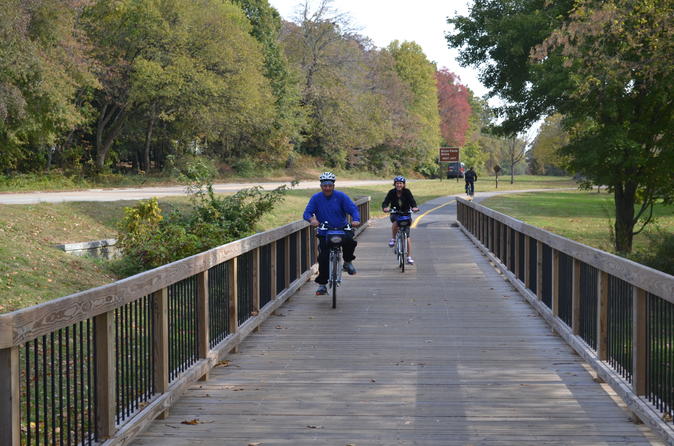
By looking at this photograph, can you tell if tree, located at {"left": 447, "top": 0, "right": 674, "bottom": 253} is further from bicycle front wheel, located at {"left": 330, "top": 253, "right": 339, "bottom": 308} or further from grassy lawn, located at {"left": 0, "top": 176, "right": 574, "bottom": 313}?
grassy lawn, located at {"left": 0, "top": 176, "right": 574, "bottom": 313}

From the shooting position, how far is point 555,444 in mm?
5891

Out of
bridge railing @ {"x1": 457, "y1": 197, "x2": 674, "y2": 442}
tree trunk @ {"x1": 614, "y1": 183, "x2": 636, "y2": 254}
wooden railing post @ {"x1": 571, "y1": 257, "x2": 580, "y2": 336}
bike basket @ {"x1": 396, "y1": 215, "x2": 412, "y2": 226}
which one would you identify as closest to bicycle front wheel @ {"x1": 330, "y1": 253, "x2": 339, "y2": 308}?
bridge railing @ {"x1": 457, "y1": 197, "x2": 674, "y2": 442}

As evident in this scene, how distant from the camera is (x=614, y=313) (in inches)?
305

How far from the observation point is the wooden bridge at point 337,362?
547 cm

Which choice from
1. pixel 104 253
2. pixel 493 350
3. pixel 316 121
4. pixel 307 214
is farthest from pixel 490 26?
pixel 316 121

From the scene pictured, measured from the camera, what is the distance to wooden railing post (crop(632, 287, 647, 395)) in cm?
656

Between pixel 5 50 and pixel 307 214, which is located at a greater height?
pixel 5 50

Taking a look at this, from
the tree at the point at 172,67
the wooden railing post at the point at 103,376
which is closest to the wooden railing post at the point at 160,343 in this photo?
the wooden railing post at the point at 103,376

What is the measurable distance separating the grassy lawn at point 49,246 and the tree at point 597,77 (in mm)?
10263

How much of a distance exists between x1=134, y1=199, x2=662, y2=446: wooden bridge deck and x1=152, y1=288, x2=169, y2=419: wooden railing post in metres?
0.27

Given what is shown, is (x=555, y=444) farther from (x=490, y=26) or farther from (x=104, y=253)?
(x=490, y=26)

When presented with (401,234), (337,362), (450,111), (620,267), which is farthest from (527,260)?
(450,111)

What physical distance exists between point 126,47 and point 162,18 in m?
2.56

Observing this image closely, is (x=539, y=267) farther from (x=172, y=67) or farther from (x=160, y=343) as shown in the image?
(x=172, y=67)
